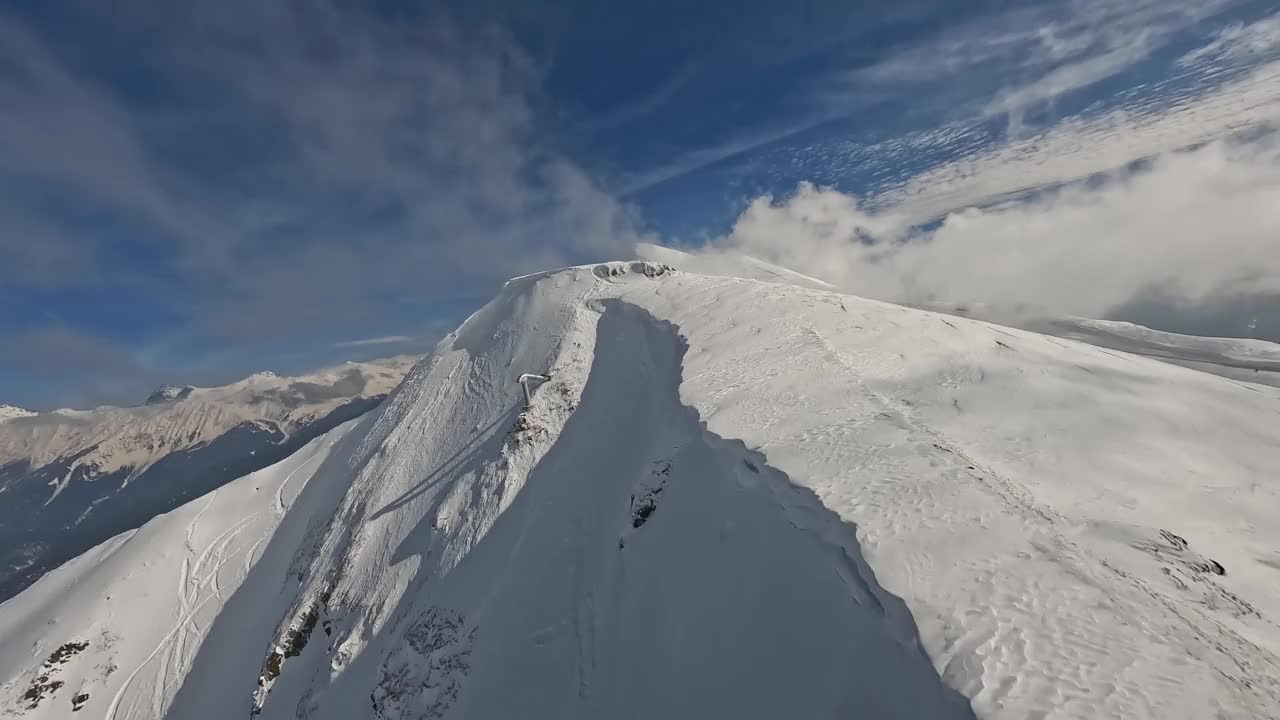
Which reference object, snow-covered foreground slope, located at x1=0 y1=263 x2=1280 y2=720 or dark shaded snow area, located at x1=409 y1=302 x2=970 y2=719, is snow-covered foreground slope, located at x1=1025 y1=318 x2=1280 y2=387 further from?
dark shaded snow area, located at x1=409 y1=302 x2=970 y2=719

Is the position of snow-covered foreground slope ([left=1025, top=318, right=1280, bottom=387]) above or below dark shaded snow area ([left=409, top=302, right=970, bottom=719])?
below

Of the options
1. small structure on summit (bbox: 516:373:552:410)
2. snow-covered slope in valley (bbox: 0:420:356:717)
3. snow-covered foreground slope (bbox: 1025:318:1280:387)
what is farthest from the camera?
snow-covered foreground slope (bbox: 1025:318:1280:387)

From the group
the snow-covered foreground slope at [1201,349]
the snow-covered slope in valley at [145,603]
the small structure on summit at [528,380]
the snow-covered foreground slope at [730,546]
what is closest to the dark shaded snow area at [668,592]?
the snow-covered foreground slope at [730,546]

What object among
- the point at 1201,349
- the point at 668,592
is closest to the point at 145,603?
the point at 668,592

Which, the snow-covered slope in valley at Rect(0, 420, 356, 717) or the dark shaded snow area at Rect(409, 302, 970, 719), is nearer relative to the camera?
the dark shaded snow area at Rect(409, 302, 970, 719)

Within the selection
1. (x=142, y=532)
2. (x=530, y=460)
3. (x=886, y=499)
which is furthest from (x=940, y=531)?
(x=142, y=532)

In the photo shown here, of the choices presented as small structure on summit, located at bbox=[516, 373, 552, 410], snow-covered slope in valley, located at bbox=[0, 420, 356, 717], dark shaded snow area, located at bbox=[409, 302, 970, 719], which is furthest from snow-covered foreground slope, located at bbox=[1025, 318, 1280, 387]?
snow-covered slope in valley, located at bbox=[0, 420, 356, 717]

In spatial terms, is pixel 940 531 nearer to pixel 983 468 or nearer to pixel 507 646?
pixel 983 468

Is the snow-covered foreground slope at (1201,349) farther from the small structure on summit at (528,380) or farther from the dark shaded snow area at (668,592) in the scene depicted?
the small structure on summit at (528,380)

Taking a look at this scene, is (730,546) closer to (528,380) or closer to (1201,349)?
(528,380)

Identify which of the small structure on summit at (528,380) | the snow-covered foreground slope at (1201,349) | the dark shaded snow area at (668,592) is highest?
the small structure on summit at (528,380)
